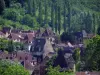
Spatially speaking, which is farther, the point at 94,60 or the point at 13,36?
the point at 13,36

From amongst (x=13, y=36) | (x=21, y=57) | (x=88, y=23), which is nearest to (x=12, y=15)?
(x=88, y=23)

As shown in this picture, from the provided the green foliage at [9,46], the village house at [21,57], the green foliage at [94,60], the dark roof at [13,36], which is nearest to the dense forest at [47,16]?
the dark roof at [13,36]

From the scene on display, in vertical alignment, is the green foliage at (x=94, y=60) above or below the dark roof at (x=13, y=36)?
above

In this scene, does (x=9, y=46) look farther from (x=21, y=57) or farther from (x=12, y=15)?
(x=12, y=15)

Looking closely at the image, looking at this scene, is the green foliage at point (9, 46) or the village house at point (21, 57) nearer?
the village house at point (21, 57)

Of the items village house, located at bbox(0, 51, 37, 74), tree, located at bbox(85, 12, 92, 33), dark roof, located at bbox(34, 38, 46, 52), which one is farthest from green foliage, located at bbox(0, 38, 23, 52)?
tree, located at bbox(85, 12, 92, 33)

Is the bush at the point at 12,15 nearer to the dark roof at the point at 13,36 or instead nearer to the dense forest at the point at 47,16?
the dense forest at the point at 47,16

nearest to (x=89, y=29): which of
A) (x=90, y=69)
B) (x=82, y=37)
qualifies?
(x=82, y=37)

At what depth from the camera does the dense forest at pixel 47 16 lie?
93.1m

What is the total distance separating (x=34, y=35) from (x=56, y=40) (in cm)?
319

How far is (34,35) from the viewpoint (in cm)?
8088

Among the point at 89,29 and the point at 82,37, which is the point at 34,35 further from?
the point at 89,29

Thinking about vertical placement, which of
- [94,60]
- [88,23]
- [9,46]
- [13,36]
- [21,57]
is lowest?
[88,23]

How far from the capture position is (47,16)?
324 feet
